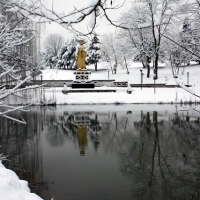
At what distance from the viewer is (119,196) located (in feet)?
19.9

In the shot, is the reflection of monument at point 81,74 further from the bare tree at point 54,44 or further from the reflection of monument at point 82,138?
the bare tree at point 54,44

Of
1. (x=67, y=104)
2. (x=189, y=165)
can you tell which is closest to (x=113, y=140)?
(x=189, y=165)

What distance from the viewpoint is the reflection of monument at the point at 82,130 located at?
10373 mm

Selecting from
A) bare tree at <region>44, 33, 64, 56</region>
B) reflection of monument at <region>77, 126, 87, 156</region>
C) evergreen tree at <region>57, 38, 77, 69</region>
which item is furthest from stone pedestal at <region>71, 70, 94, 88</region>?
bare tree at <region>44, 33, 64, 56</region>

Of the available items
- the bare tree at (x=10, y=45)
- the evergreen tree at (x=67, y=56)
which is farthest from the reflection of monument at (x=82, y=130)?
the evergreen tree at (x=67, y=56)

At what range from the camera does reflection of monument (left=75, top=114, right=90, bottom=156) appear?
10373 mm

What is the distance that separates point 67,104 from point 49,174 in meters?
15.7

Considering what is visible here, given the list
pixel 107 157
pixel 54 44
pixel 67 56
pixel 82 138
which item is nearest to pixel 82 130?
pixel 82 138

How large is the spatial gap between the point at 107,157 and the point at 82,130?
4.42 meters

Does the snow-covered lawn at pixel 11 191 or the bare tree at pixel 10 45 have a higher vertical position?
the bare tree at pixel 10 45

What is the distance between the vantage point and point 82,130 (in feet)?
43.5

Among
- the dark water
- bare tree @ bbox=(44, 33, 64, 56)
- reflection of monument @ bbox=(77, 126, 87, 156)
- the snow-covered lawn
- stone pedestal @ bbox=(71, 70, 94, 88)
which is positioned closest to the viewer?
the snow-covered lawn

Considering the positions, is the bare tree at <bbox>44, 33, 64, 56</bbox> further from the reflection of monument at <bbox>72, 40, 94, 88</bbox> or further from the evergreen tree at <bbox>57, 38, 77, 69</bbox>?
the reflection of monument at <bbox>72, 40, 94, 88</bbox>

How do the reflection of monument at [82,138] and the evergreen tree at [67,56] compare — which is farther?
the evergreen tree at [67,56]
